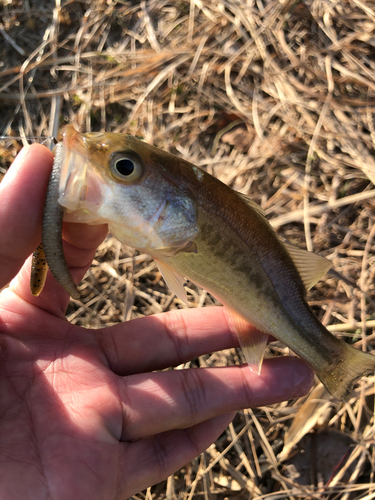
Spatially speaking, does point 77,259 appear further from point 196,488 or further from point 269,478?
point 269,478

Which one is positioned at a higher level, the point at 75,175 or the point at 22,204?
the point at 75,175

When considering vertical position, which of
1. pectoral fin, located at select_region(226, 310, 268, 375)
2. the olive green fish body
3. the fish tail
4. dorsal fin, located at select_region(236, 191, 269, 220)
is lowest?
the fish tail

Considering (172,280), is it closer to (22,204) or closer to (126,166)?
(126,166)

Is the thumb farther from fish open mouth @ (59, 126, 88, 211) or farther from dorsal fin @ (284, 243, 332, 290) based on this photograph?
dorsal fin @ (284, 243, 332, 290)

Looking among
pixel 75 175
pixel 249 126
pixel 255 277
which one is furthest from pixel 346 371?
pixel 249 126

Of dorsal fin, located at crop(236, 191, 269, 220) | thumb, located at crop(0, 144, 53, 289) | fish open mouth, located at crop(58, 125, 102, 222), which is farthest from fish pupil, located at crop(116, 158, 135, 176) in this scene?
dorsal fin, located at crop(236, 191, 269, 220)

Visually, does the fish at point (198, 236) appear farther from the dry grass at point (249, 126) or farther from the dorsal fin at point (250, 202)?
the dry grass at point (249, 126)
